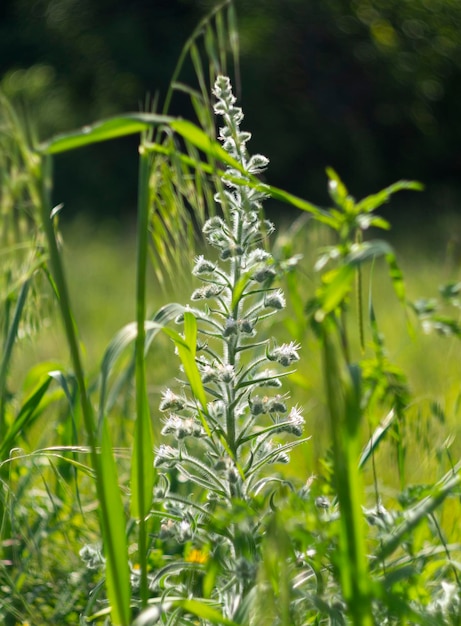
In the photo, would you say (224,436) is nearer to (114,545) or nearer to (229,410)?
(229,410)

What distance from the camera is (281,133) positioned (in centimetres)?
848

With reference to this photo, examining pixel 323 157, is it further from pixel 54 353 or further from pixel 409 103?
pixel 54 353

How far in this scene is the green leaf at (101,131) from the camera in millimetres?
932

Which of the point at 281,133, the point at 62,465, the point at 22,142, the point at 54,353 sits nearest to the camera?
the point at 22,142

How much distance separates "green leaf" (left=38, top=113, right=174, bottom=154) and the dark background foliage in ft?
24.0

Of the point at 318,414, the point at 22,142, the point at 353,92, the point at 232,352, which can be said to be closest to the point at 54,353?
the point at 318,414

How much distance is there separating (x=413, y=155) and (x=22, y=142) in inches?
335

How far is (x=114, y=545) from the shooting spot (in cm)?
104

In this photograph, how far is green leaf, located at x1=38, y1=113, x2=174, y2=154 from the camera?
932 mm

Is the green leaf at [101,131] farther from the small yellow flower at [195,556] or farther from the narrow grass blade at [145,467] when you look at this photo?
the small yellow flower at [195,556]

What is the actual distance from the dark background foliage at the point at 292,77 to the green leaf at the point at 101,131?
7.32 meters

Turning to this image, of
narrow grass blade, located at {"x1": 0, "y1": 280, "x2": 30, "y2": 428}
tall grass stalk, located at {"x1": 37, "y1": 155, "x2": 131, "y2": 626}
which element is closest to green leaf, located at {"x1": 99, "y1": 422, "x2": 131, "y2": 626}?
tall grass stalk, located at {"x1": 37, "y1": 155, "x2": 131, "y2": 626}

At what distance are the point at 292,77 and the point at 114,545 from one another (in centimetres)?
808

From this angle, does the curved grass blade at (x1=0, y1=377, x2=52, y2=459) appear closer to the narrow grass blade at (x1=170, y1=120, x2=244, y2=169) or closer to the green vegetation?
the green vegetation
